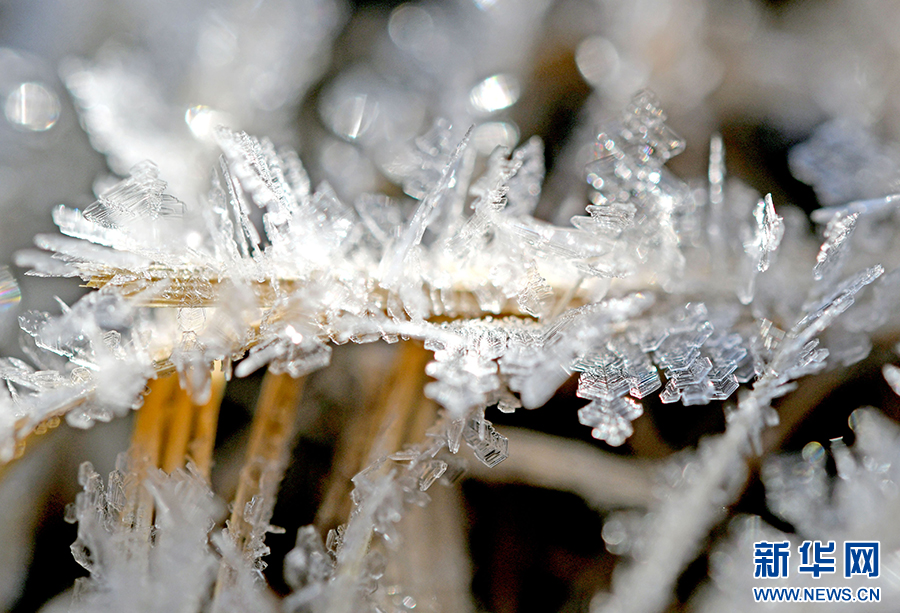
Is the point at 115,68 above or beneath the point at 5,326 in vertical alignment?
above

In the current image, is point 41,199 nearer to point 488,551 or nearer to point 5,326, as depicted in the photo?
point 5,326

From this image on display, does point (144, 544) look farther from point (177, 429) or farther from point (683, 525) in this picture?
point (683, 525)

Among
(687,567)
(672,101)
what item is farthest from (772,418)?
(672,101)

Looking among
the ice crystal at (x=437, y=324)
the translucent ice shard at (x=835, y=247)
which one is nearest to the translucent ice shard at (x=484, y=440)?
the ice crystal at (x=437, y=324)

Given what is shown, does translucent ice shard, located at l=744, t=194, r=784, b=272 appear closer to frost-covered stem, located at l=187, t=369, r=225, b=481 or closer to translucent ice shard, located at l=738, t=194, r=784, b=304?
translucent ice shard, located at l=738, t=194, r=784, b=304

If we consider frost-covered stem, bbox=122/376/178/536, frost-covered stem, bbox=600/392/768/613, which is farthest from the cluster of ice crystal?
frost-covered stem, bbox=600/392/768/613

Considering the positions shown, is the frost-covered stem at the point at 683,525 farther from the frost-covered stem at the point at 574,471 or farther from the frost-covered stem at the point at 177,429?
the frost-covered stem at the point at 177,429
